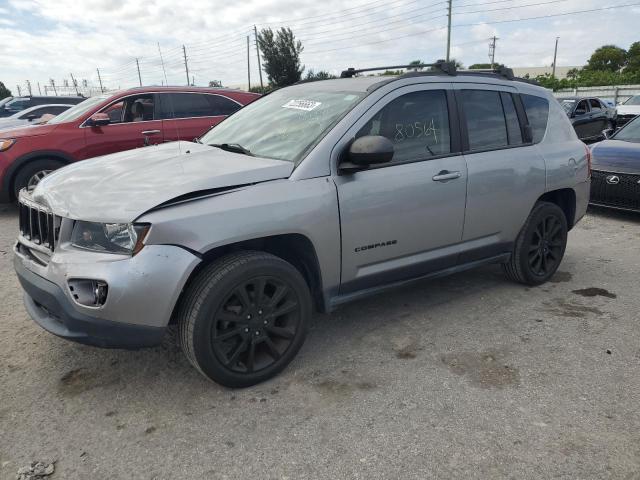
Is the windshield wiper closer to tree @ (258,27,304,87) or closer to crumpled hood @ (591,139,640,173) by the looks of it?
crumpled hood @ (591,139,640,173)

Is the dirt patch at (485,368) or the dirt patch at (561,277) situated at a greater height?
the dirt patch at (485,368)

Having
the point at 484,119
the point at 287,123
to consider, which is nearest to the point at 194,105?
the point at 287,123

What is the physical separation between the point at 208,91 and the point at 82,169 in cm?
510

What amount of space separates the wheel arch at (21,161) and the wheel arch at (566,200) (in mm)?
6263

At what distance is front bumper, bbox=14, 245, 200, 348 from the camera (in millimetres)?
2457

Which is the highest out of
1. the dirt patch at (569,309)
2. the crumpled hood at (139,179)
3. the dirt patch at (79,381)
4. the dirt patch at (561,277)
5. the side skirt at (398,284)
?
the crumpled hood at (139,179)

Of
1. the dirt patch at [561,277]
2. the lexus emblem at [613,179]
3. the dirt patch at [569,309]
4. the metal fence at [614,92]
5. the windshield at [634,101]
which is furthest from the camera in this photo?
the metal fence at [614,92]

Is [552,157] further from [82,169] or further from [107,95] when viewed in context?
[107,95]

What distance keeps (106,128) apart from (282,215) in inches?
216

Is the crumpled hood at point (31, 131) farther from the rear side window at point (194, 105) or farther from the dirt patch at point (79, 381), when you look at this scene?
the dirt patch at point (79, 381)

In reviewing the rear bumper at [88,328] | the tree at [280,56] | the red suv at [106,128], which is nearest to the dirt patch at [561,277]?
the rear bumper at [88,328]

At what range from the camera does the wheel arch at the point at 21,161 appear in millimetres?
6977

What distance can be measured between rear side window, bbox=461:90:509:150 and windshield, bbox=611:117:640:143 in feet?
14.8

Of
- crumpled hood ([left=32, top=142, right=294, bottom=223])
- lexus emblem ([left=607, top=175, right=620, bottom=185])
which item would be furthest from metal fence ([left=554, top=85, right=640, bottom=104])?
crumpled hood ([left=32, top=142, right=294, bottom=223])
